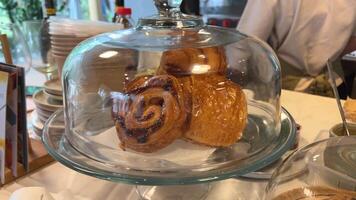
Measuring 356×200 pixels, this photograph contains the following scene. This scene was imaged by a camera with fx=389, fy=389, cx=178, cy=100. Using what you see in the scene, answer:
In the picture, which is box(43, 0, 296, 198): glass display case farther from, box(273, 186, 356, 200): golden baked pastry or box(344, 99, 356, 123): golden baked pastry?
box(344, 99, 356, 123): golden baked pastry

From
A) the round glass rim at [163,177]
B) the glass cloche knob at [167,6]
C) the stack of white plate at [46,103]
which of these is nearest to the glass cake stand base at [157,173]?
the round glass rim at [163,177]

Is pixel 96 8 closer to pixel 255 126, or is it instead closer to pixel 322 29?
pixel 322 29

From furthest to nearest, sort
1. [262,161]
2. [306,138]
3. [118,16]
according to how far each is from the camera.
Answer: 1. [118,16]
2. [306,138]
3. [262,161]

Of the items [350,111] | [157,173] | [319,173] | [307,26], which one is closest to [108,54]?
[157,173]

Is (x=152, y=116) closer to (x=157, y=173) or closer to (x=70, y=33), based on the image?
(x=157, y=173)

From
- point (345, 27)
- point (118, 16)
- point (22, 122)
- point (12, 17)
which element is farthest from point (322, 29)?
point (12, 17)
